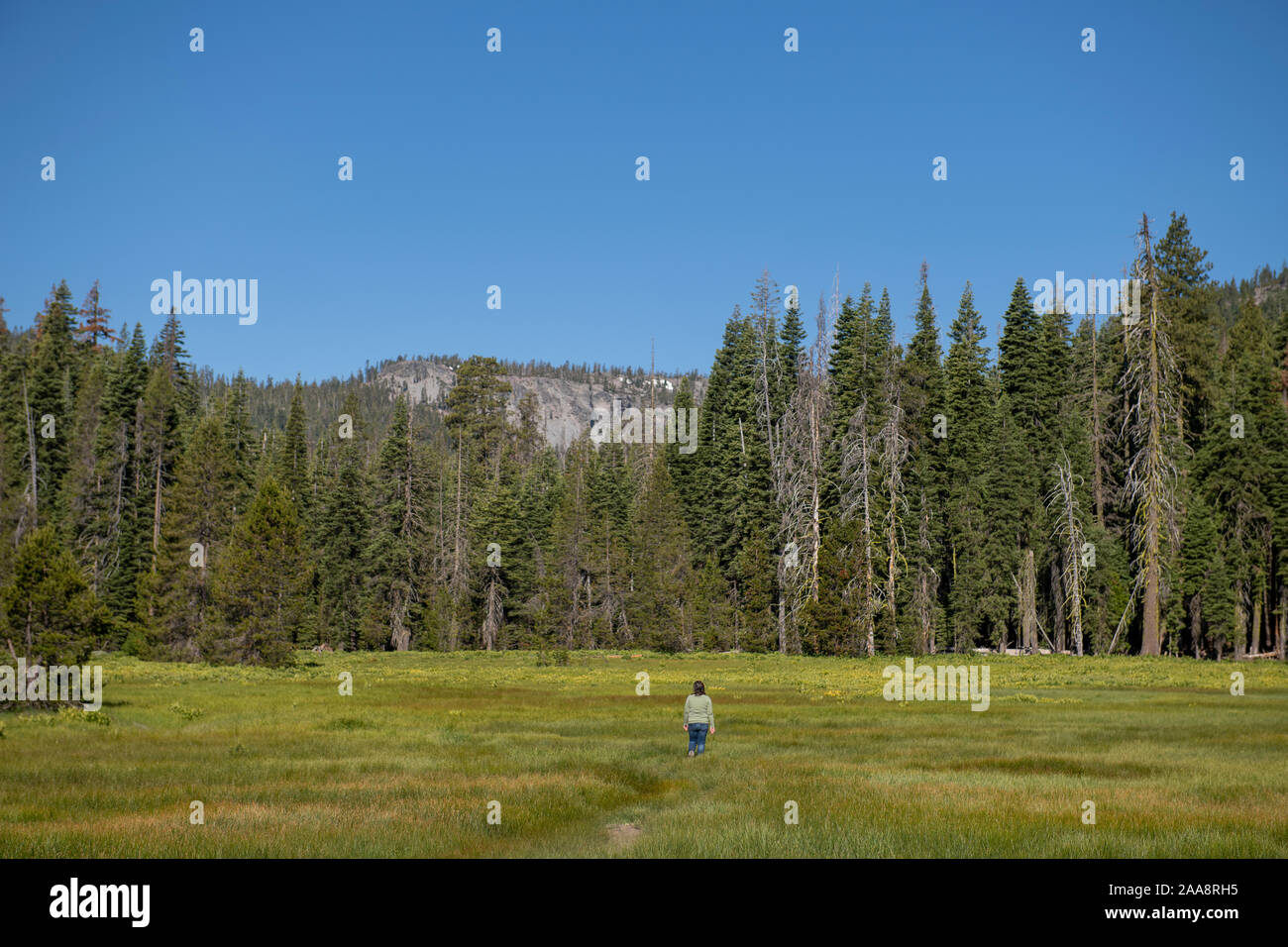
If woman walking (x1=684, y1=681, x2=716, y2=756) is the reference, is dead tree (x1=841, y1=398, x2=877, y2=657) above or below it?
above

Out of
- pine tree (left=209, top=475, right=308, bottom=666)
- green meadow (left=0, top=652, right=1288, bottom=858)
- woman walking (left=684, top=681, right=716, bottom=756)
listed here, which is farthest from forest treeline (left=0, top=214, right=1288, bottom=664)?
woman walking (left=684, top=681, right=716, bottom=756)

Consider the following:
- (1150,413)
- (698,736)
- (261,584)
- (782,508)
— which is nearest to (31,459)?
(261,584)

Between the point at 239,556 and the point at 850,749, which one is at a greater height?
the point at 239,556

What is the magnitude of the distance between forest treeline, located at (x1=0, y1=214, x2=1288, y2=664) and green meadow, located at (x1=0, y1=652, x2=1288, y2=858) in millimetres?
20203

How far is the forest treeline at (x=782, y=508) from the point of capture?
56594 mm

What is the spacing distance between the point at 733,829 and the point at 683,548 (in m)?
62.2

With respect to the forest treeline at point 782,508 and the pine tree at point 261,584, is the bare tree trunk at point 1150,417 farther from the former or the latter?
the pine tree at point 261,584

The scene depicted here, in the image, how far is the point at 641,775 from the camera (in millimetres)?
18828

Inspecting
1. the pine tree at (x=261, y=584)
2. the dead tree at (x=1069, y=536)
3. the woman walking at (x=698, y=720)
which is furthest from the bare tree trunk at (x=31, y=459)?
the dead tree at (x=1069, y=536)

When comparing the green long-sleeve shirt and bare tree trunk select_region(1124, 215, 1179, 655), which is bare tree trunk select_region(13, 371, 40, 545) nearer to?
the green long-sleeve shirt

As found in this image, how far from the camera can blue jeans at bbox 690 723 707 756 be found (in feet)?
69.1
